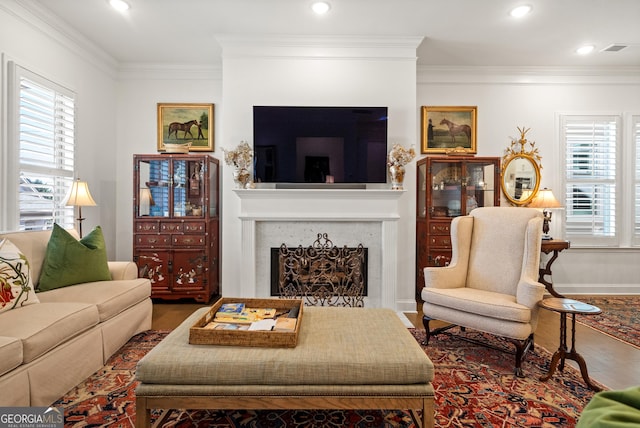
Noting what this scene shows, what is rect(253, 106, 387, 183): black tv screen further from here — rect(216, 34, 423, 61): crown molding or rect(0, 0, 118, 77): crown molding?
rect(0, 0, 118, 77): crown molding

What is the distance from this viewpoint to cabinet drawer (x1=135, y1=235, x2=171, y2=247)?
3822 millimetres

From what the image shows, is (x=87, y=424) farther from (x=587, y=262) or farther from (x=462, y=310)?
(x=587, y=262)

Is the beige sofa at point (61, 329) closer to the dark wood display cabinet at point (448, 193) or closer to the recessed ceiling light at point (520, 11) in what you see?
the dark wood display cabinet at point (448, 193)

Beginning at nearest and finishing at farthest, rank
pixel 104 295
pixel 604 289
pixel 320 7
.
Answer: pixel 104 295 < pixel 320 7 < pixel 604 289

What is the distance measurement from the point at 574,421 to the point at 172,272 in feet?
12.0

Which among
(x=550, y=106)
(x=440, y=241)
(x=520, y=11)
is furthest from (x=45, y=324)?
(x=550, y=106)

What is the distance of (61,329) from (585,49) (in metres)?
5.48

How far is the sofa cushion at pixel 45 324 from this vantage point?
5.69ft

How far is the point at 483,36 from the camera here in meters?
3.59

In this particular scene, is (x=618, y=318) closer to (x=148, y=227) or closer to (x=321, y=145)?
(x=321, y=145)

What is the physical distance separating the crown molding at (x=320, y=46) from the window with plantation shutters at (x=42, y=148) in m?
1.72

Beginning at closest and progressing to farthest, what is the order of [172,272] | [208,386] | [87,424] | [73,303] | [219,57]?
[208,386]
[87,424]
[73,303]
[172,272]
[219,57]

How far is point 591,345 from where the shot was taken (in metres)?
2.81

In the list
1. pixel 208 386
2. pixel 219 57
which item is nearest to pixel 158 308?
pixel 208 386
